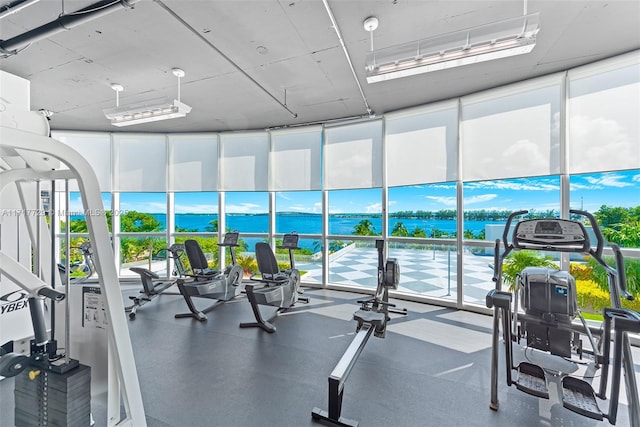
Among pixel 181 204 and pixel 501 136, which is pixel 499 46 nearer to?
pixel 501 136

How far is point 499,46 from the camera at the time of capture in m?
2.26

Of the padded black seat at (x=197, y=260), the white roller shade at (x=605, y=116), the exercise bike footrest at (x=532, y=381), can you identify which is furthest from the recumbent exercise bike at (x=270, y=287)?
the white roller shade at (x=605, y=116)

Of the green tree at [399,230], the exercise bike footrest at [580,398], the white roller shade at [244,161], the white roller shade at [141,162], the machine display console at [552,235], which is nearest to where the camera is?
the exercise bike footrest at [580,398]

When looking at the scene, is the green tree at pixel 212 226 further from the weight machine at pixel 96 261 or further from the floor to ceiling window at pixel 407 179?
the weight machine at pixel 96 261

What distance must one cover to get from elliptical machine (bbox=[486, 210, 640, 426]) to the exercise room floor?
8.7 inches

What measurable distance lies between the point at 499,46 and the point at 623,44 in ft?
6.69

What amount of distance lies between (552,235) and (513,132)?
217 cm

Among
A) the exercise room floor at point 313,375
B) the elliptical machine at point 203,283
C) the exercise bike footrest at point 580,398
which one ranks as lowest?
the exercise room floor at point 313,375

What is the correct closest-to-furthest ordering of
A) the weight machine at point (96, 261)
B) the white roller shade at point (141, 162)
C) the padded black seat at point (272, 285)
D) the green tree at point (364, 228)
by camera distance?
the weight machine at point (96, 261)
the padded black seat at point (272, 285)
the green tree at point (364, 228)
the white roller shade at point (141, 162)

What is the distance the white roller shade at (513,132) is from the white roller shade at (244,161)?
390 centimetres

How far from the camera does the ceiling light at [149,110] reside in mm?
3467

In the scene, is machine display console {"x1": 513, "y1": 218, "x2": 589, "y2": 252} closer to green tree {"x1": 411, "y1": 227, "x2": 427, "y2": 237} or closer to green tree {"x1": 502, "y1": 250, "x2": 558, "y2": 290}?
green tree {"x1": 502, "y1": 250, "x2": 558, "y2": 290}

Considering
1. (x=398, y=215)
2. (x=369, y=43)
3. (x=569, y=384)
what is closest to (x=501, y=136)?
(x=398, y=215)

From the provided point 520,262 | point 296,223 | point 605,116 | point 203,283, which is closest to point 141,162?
point 203,283
